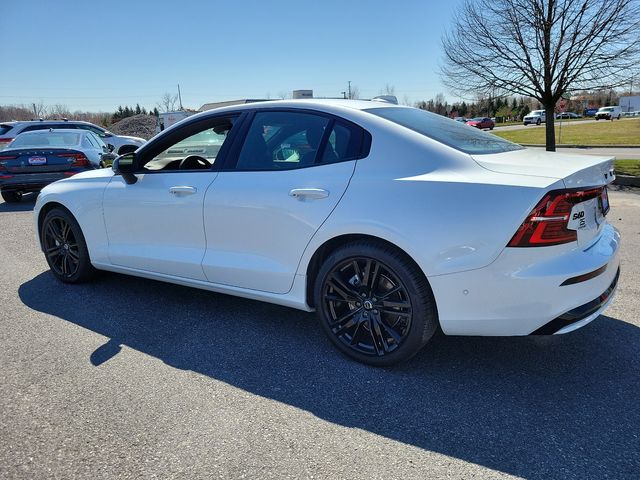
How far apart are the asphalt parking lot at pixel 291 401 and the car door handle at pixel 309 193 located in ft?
3.48

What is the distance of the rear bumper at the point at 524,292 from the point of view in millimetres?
2545

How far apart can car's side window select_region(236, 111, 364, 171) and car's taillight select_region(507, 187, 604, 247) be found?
1.08m

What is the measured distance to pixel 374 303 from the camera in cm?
304

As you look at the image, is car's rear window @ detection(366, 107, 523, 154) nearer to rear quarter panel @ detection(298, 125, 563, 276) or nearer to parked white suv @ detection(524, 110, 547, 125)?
rear quarter panel @ detection(298, 125, 563, 276)

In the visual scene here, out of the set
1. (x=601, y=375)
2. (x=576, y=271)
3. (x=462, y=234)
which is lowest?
(x=601, y=375)

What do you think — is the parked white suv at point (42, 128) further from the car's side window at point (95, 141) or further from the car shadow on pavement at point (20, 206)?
the car shadow on pavement at point (20, 206)

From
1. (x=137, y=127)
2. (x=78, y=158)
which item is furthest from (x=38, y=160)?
(x=137, y=127)

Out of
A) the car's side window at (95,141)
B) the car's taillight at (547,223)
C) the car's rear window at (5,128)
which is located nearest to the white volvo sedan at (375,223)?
the car's taillight at (547,223)

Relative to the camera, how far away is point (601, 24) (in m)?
11.1

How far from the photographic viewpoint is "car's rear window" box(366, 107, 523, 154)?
10.2ft

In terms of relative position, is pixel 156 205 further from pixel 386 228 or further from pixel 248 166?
pixel 386 228

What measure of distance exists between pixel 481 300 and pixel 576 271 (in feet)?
1.67

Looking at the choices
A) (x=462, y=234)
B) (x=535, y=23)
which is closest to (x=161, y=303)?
(x=462, y=234)

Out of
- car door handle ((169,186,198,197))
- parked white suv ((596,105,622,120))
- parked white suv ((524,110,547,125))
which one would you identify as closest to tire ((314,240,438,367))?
car door handle ((169,186,198,197))
